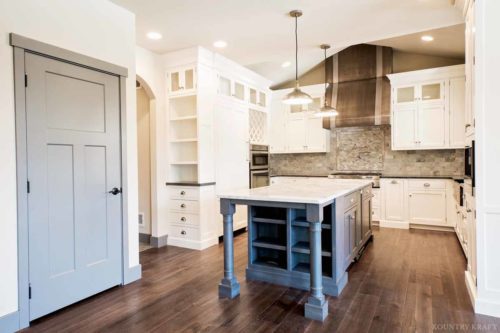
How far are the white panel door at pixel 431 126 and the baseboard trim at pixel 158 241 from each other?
446 centimetres

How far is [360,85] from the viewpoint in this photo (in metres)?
6.00

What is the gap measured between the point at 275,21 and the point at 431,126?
3411 millimetres

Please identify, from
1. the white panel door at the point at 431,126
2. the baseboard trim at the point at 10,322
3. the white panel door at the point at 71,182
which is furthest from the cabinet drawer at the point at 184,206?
the white panel door at the point at 431,126

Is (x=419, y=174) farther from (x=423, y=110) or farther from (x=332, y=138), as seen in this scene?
(x=332, y=138)

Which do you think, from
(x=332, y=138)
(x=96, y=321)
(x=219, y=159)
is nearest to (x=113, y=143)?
(x=96, y=321)

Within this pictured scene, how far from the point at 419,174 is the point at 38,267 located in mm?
5849

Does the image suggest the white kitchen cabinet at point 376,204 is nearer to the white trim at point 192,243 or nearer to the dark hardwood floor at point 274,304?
the dark hardwood floor at point 274,304

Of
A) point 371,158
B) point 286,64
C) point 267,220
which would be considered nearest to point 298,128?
point 286,64

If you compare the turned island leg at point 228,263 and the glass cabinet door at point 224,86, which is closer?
the turned island leg at point 228,263

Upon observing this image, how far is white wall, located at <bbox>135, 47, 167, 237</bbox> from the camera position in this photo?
4.52 m

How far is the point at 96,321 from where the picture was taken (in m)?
2.43

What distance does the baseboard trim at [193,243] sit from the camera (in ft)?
14.3

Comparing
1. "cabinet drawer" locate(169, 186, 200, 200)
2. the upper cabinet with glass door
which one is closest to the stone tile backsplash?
"cabinet drawer" locate(169, 186, 200, 200)

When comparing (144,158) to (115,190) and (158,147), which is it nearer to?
(158,147)
